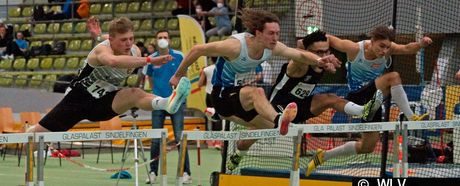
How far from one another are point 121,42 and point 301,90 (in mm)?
2515

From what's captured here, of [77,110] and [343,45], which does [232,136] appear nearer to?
[77,110]

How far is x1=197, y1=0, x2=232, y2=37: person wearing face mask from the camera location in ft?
89.4

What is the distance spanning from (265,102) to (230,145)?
2.92 metres

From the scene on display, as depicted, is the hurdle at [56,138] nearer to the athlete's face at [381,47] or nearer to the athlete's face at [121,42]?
the athlete's face at [121,42]

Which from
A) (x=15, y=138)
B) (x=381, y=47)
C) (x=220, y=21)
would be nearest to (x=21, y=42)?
(x=220, y=21)

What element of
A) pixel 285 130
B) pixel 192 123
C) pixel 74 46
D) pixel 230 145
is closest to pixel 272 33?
pixel 285 130

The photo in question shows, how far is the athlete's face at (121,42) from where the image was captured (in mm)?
11680

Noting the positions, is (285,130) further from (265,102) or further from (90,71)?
(90,71)

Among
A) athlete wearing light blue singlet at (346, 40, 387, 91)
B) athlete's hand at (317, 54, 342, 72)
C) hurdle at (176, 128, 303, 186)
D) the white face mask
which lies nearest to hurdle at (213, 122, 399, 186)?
hurdle at (176, 128, 303, 186)

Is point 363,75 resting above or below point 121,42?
below

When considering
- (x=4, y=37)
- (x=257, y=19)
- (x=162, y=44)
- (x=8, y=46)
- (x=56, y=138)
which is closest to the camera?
(x=56, y=138)

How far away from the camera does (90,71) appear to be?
39.0ft

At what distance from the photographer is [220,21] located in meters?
27.5

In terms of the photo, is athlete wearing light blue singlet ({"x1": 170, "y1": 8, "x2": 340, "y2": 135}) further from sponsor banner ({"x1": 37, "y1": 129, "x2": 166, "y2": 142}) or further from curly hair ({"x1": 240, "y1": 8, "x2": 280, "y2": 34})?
sponsor banner ({"x1": 37, "y1": 129, "x2": 166, "y2": 142})
